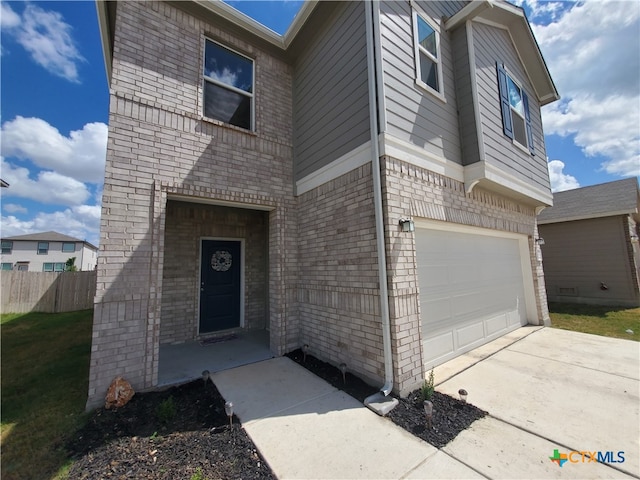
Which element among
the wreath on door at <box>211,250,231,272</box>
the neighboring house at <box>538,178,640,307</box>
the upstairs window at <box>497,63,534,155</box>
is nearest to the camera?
the upstairs window at <box>497,63,534,155</box>

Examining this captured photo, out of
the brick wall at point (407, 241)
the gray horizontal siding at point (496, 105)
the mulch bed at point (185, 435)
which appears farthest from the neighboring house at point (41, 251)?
the gray horizontal siding at point (496, 105)

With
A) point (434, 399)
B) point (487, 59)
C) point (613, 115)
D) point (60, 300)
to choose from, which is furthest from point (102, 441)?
point (613, 115)

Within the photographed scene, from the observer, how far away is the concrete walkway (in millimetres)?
2162

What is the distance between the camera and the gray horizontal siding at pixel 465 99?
4675mm

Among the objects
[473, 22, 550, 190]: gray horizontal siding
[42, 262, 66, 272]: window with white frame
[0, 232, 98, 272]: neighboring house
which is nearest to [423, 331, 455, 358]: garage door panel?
[473, 22, 550, 190]: gray horizontal siding

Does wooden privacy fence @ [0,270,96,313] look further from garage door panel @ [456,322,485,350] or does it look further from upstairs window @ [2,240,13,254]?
upstairs window @ [2,240,13,254]

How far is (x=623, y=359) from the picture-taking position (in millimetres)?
4277

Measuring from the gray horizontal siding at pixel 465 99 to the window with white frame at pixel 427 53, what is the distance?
0.53 metres

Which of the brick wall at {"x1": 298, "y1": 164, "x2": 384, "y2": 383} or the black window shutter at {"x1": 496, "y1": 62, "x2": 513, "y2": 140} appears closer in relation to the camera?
the brick wall at {"x1": 298, "y1": 164, "x2": 384, "y2": 383}

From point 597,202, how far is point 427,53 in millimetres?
10860

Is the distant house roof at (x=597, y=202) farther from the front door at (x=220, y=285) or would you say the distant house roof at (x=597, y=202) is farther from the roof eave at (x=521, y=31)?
the front door at (x=220, y=285)

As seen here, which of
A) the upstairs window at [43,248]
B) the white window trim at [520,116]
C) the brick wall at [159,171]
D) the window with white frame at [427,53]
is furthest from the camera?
the upstairs window at [43,248]

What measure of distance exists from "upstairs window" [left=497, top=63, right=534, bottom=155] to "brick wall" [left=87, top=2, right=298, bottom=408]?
476 centimetres

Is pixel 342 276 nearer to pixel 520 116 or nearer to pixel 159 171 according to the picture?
pixel 159 171
